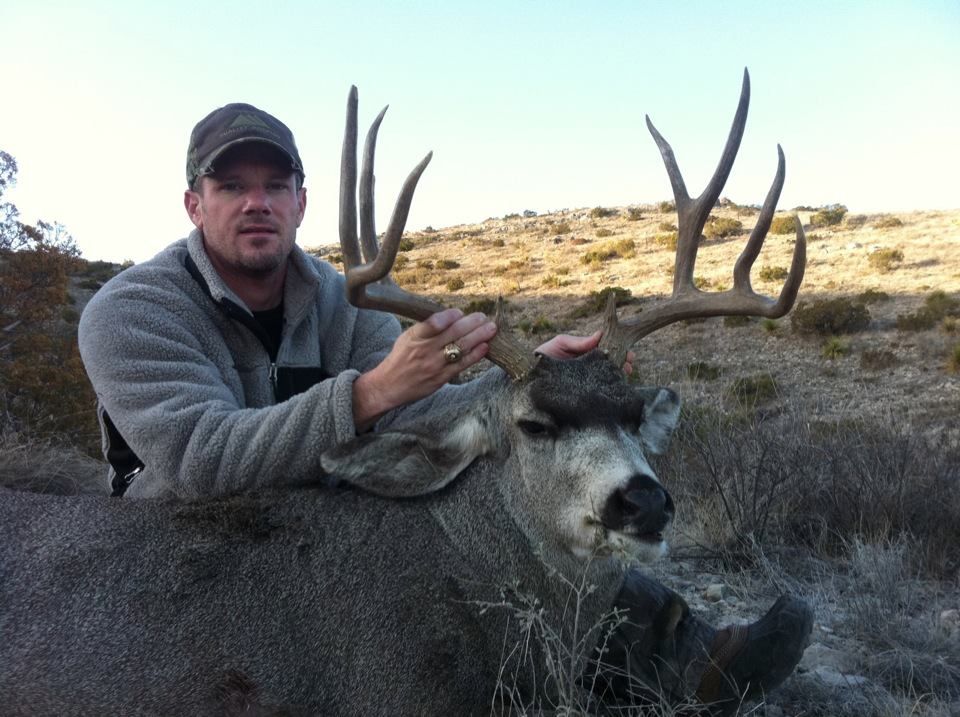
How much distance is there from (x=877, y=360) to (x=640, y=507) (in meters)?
15.4

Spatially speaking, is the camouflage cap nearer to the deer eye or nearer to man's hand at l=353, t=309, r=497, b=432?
man's hand at l=353, t=309, r=497, b=432

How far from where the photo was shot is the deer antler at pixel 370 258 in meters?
3.25

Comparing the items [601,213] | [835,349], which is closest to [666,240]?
[601,213]

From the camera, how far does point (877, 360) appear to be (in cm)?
1644

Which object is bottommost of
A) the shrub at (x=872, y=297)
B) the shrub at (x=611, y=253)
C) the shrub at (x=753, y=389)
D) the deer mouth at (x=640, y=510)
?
the shrub at (x=753, y=389)

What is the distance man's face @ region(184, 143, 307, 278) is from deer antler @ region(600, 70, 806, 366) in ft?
6.02

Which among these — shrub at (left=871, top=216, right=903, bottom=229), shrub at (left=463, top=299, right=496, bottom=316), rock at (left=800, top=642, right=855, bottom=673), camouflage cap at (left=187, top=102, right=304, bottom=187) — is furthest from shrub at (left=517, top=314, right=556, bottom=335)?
rock at (left=800, top=642, right=855, bottom=673)

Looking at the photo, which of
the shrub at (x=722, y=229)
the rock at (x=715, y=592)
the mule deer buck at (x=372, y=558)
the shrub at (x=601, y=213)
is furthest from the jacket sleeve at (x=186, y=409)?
the shrub at (x=601, y=213)

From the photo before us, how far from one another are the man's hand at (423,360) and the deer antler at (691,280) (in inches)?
24.1

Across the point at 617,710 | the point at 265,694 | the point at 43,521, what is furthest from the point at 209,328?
the point at 617,710

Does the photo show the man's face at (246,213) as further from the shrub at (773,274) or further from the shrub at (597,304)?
the shrub at (773,274)

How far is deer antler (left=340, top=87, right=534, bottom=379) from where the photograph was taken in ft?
10.7

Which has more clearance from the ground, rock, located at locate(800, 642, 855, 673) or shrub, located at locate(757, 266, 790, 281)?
rock, located at locate(800, 642, 855, 673)

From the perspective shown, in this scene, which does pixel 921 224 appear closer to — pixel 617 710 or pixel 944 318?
pixel 944 318
